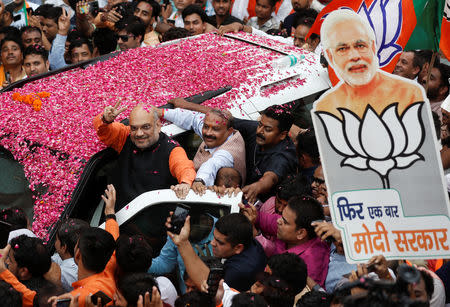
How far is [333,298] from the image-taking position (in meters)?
3.86

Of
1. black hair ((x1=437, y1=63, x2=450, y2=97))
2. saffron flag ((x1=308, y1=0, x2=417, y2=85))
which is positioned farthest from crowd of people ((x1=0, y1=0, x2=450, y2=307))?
black hair ((x1=437, y1=63, x2=450, y2=97))

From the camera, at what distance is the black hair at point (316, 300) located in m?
3.87

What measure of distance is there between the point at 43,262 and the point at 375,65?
2.43m

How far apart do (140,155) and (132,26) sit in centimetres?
396

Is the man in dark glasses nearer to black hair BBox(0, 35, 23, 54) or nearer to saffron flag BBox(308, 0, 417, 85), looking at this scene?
black hair BBox(0, 35, 23, 54)

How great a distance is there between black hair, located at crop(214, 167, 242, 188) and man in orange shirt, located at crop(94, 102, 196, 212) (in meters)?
0.22

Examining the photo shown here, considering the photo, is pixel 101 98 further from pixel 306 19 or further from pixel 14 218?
pixel 306 19

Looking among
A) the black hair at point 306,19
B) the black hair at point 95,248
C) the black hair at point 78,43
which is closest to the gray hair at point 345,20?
the black hair at point 95,248

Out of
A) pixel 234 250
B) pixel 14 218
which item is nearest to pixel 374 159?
pixel 234 250

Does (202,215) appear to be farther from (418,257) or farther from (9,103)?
(9,103)

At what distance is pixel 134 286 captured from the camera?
4.02m

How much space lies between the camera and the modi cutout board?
3.78m

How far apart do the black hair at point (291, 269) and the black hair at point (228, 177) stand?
3.61 ft

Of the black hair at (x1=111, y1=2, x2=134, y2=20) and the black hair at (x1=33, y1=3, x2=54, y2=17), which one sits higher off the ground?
the black hair at (x1=33, y1=3, x2=54, y2=17)
